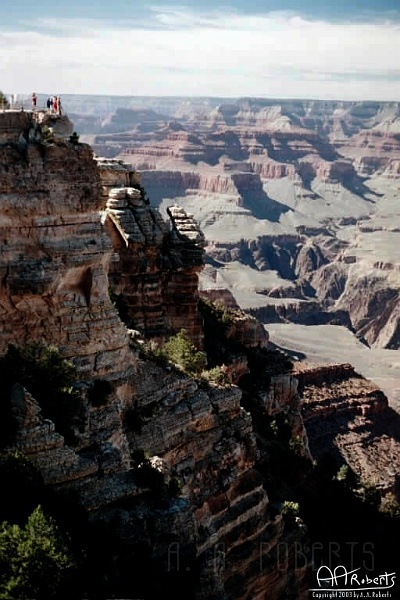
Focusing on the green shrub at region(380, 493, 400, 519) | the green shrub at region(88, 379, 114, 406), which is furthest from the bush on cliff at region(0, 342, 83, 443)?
the green shrub at region(380, 493, 400, 519)

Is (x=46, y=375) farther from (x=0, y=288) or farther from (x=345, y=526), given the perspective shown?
(x=345, y=526)

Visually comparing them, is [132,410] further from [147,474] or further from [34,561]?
[34,561]

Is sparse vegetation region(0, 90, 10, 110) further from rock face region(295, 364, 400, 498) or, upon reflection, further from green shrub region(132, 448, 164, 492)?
rock face region(295, 364, 400, 498)

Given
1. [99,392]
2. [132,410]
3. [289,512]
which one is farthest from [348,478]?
[99,392]

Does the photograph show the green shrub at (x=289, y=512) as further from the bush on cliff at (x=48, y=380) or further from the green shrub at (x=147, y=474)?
the bush on cliff at (x=48, y=380)
